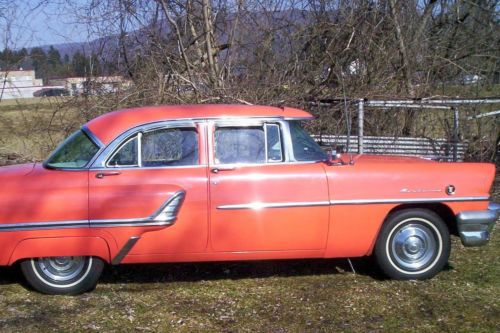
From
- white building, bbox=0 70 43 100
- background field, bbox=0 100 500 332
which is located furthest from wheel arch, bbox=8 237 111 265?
white building, bbox=0 70 43 100

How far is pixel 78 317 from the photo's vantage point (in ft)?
14.3

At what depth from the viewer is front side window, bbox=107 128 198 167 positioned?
15.8 ft

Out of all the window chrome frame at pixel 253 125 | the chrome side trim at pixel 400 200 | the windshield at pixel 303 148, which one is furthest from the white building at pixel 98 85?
the chrome side trim at pixel 400 200

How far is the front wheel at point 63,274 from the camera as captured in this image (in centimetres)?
475

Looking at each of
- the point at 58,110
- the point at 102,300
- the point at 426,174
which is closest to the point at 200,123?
the point at 102,300

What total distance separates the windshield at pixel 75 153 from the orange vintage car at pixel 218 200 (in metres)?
0.01

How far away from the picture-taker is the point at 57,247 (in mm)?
4602

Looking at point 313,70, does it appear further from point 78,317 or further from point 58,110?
point 78,317

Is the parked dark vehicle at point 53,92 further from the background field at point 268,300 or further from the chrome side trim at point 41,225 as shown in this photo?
the chrome side trim at point 41,225

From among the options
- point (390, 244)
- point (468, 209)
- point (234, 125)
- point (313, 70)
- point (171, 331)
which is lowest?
point (171, 331)

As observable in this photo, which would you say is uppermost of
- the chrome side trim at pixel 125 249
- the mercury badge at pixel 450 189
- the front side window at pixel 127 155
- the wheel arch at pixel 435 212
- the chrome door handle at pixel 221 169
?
the front side window at pixel 127 155

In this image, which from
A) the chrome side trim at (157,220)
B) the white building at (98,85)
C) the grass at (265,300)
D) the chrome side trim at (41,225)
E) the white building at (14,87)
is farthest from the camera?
the white building at (14,87)

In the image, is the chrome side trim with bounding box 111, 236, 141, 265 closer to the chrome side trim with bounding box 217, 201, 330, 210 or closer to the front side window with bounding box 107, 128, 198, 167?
the front side window with bounding box 107, 128, 198, 167

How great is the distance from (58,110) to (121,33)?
1.93 m
